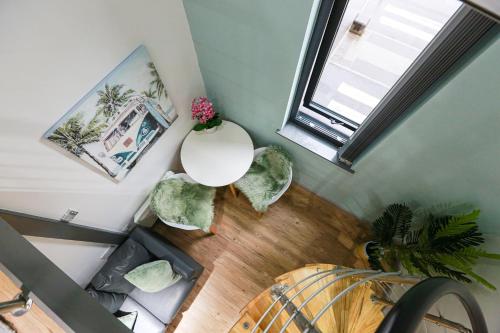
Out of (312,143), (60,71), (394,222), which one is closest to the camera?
(60,71)

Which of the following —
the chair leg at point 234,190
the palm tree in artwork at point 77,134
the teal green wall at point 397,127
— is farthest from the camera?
the chair leg at point 234,190

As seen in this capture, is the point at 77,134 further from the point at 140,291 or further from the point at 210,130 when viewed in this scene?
the point at 140,291

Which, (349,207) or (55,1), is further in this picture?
(349,207)

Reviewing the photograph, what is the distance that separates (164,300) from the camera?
2.25 meters

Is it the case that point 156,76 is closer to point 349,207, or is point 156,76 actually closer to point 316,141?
point 316,141

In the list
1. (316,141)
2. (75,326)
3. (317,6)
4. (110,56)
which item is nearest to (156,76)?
(110,56)

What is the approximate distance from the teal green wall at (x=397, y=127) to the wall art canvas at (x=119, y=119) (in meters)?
0.51

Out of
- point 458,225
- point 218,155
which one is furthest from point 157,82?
point 458,225

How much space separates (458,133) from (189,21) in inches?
70.9

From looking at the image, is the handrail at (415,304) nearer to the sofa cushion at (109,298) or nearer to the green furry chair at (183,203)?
the green furry chair at (183,203)

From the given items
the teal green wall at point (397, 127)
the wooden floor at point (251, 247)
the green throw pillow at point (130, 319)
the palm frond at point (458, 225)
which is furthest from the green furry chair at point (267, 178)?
the green throw pillow at point (130, 319)

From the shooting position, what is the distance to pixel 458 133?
1392mm

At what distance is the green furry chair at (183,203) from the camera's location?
2402 millimetres

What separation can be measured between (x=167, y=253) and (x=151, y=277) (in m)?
0.25
